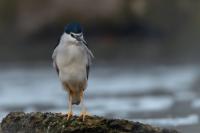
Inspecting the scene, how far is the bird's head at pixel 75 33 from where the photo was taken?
9.13 metres

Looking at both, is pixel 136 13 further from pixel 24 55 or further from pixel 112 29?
pixel 24 55

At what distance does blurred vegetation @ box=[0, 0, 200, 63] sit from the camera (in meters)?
26.7

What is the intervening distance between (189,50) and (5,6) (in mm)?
6444

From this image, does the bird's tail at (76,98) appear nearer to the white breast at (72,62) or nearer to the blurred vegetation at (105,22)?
the white breast at (72,62)

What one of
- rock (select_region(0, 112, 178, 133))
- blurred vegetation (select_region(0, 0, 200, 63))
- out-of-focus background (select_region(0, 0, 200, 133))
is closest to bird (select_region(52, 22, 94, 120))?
rock (select_region(0, 112, 178, 133))

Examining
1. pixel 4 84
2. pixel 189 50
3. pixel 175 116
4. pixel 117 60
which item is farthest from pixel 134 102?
pixel 189 50

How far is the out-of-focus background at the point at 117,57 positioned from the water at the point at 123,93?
17mm

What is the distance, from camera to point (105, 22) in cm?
2731

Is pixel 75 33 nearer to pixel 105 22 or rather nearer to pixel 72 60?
pixel 72 60

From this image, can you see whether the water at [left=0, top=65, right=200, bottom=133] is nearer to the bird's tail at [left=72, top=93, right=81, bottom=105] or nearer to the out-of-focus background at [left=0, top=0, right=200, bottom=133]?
the out-of-focus background at [left=0, top=0, right=200, bottom=133]

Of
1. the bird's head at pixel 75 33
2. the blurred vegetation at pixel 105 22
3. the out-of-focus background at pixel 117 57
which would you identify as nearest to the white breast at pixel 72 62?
the bird's head at pixel 75 33

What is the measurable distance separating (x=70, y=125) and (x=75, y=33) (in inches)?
39.9

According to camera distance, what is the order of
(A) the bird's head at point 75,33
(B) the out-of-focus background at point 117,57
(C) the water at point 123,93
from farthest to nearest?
(B) the out-of-focus background at point 117,57 → (C) the water at point 123,93 → (A) the bird's head at point 75,33

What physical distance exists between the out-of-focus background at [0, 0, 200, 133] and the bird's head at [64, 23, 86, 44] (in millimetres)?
2314
